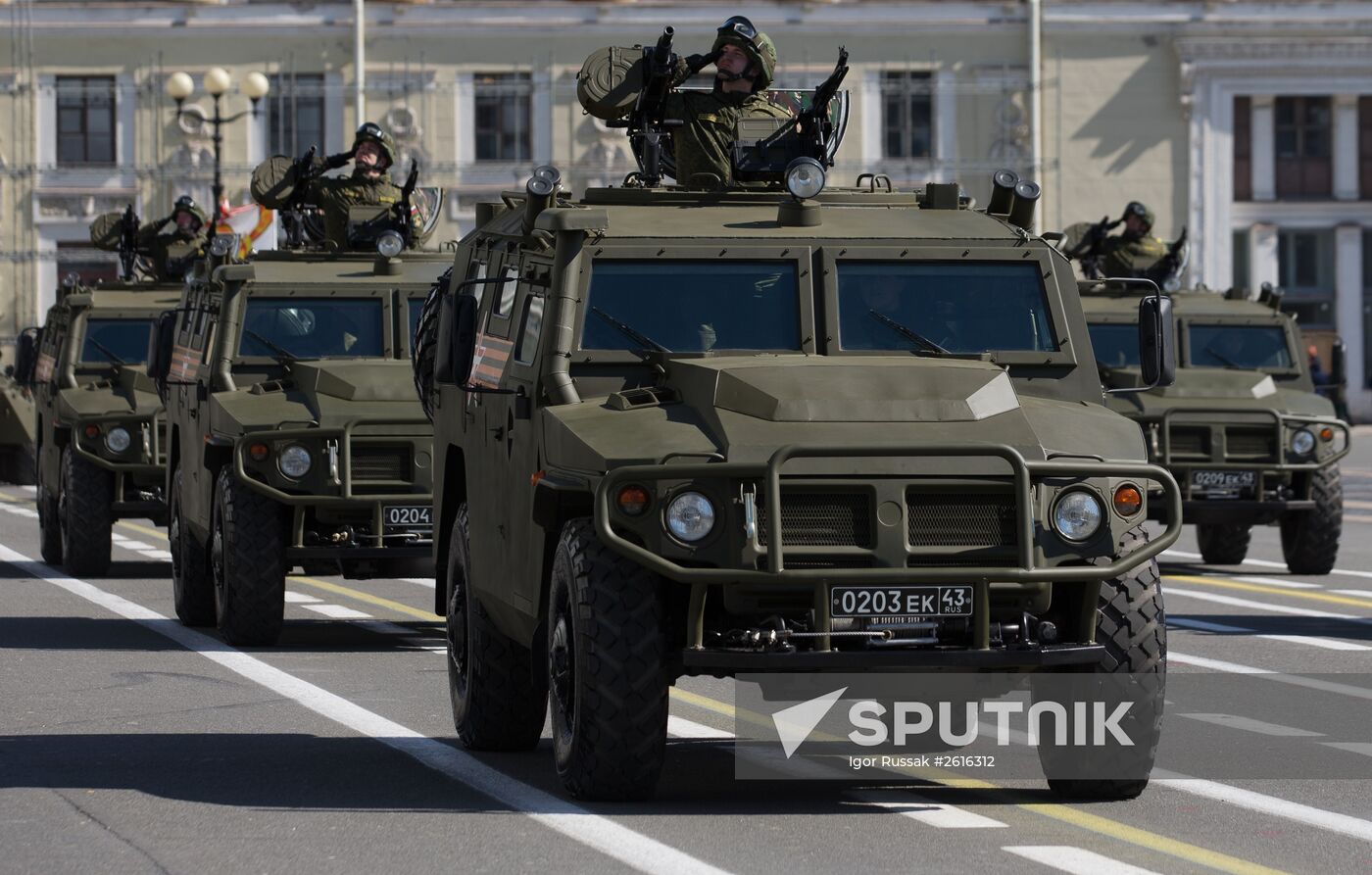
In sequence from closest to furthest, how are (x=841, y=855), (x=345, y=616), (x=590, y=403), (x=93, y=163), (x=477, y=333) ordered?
(x=841, y=855) < (x=590, y=403) < (x=477, y=333) < (x=345, y=616) < (x=93, y=163)

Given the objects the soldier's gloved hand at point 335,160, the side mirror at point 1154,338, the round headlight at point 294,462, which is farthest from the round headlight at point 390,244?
the side mirror at point 1154,338

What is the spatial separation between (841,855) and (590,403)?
6.82 ft

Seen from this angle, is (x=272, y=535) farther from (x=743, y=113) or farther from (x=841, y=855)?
(x=841, y=855)

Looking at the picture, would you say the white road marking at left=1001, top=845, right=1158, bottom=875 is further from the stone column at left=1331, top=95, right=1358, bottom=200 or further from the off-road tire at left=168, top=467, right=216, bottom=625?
the stone column at left=1331, top=95, right=1358, bottom=200

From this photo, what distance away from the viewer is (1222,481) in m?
21.4

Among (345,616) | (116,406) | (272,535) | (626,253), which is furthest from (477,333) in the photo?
(116,406)

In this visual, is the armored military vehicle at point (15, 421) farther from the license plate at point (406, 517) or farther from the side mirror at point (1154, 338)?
the side mirror at point (1154, 338)

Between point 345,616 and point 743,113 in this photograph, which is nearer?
point 743,113

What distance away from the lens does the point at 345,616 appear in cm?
1769

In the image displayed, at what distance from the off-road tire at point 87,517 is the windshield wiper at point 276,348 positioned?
4647 millimetres

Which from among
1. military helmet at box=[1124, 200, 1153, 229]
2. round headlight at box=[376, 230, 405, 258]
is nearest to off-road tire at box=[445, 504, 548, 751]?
round headlight at box=[376, 230, 405, 258]

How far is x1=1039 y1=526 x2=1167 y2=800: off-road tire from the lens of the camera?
9164 mm

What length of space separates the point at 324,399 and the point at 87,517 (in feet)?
18.5

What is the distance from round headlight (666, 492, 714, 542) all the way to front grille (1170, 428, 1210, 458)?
13000 mm
